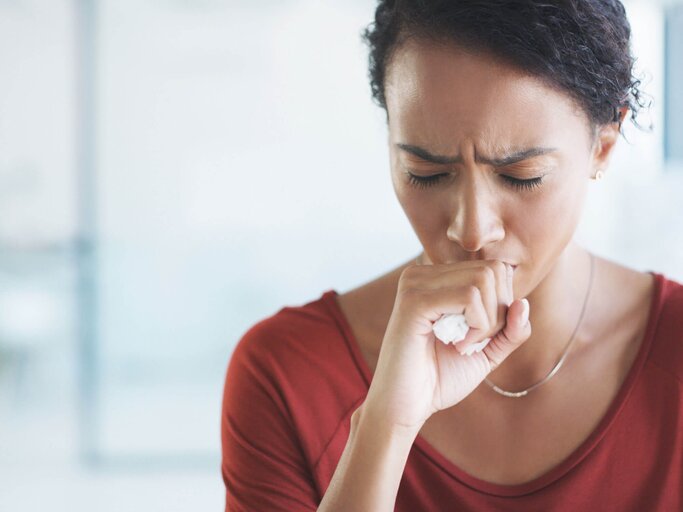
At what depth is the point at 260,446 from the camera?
1294mm

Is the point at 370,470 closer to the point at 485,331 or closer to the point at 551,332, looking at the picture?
the point at 485,331

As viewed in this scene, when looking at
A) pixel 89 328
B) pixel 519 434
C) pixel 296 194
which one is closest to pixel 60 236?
pixel 89 328

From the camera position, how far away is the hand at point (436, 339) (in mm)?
1060

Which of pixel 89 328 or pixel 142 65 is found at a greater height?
pixel 142 65

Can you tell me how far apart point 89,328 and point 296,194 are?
2.78 ft

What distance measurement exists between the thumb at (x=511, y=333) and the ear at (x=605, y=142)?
23 cm

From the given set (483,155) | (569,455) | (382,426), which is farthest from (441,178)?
(569,455)

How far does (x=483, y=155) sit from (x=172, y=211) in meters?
1.95

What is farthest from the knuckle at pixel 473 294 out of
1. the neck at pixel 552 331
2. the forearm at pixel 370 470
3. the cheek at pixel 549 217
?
the neck at pixel 552 331

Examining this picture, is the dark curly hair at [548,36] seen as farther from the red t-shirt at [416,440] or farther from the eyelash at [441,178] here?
the red t-shirt at [416,440]

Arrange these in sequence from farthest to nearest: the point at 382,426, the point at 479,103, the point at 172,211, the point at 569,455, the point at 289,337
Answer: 1. the point at 172,211
2. the point at 289,337
3. the point at 569,455
4. the point at 382,426
5. the point at 479,103

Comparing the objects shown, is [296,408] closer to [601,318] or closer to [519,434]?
[519,434]

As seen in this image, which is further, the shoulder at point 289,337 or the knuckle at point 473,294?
the shoulder at point 289,337

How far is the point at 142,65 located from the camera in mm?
2805
